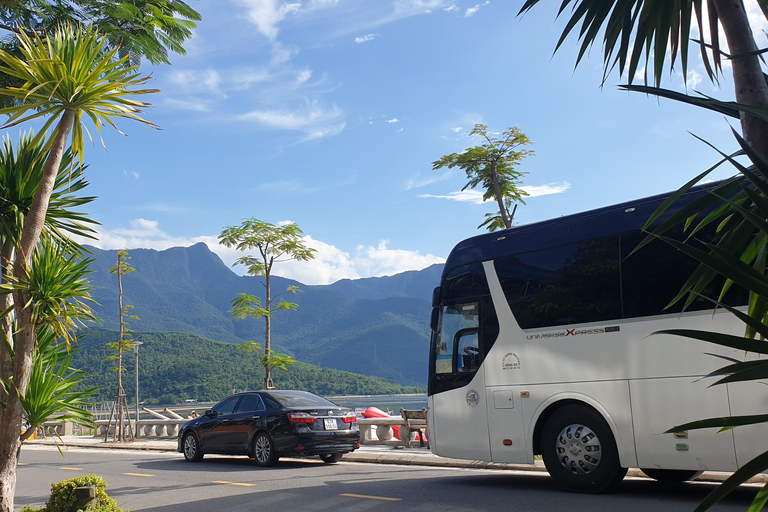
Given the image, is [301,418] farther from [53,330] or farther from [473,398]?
[53,330]

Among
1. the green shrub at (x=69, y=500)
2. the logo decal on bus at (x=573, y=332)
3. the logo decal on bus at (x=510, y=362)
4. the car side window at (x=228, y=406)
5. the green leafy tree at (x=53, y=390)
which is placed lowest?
the green shrub at (x=69, y=500)

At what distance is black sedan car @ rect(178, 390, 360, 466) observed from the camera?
14406mm

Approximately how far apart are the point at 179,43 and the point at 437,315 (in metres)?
6.15

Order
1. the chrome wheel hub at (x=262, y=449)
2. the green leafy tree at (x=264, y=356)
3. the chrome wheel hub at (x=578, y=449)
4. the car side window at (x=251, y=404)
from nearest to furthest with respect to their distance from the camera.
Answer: the chrome wheel hub at (x=578, y=449), the chrome wheel hub at (x=262, y=449), the car side window at (x=251, y=404), the green leafy tree at (x=264, y=356)

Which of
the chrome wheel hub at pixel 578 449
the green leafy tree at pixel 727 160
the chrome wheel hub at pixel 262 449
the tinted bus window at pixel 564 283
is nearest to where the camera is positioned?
the green leafy tree at pixel 727 160

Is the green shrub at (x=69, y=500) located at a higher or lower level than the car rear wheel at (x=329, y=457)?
higher

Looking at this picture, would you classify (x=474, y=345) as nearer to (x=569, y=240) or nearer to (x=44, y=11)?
(x=569, y=240)

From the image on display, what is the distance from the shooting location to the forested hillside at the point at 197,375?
3341 inches

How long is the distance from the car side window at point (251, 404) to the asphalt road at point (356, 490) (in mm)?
1253

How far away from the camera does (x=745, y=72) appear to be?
4.50 m

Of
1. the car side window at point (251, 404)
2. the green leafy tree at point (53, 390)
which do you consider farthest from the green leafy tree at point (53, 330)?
the car side window at point (251, 404)

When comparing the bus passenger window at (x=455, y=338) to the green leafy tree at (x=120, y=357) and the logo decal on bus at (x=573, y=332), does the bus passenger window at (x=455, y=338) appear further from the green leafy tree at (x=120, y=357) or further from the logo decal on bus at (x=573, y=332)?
the green leafy tree at (x=120, y=357)

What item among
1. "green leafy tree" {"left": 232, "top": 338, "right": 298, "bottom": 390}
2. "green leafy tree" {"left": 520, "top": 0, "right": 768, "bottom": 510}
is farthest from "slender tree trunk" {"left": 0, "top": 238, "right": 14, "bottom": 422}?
"green leafy tree" {"left": 232, "top": 338, "right": 298, "bottom": 390}

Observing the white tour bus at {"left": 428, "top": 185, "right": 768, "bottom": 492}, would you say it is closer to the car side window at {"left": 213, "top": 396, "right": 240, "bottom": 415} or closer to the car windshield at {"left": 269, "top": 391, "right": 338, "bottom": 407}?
the car windshield at {"left": 269, "top": 391, "right": 338, "bottom": 407}
